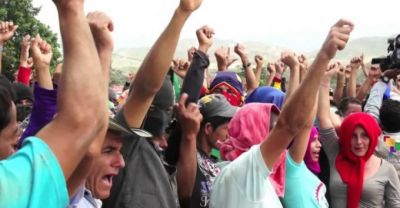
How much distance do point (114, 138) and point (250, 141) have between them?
0.73 meters

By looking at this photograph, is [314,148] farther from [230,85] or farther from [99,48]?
[99,48]

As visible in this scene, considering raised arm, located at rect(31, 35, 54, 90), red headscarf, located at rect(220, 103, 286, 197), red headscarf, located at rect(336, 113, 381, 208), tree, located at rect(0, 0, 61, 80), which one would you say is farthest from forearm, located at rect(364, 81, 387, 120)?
tree, located at rect(0, 0, 61, 80)

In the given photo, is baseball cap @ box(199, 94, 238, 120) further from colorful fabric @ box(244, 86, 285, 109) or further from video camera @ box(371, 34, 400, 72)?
video camera @ box(371, 34, 400, 72)

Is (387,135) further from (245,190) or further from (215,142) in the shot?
(245,190)

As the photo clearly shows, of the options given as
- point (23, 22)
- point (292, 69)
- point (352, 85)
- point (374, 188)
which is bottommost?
point (23, 22)

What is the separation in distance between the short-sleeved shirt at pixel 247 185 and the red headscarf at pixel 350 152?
136 centimetres

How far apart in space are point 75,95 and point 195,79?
64.2 inches

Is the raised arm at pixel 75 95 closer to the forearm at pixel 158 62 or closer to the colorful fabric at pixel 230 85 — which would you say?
the forearm at pixel 158 62

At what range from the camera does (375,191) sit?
3557 mm

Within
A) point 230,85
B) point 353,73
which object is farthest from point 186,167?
point 353,73


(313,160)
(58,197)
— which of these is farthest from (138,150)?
(313,160)

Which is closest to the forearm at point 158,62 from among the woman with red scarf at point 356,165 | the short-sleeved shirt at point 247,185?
the short-sleeved shirt at point 247,185

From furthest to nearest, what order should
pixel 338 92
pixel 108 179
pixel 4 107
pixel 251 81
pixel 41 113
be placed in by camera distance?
pixel 338 92, pixel 251 81, pixel 41 113, pixel 108 179, pixel 4 107

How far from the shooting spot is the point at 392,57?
5.19 metres
